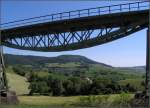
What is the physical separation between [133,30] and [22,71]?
228ft

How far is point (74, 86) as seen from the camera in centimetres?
7294

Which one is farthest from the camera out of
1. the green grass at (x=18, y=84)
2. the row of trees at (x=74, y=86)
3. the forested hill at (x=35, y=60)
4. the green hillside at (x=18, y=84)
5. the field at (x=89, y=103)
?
the forested hill at (x=35, y=60)

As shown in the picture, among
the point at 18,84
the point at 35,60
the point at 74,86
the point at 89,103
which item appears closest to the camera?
the point at 89,103

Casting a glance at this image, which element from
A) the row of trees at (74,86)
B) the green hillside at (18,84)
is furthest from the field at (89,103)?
the green hillside at (18,84)

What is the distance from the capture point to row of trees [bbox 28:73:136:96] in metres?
66.3

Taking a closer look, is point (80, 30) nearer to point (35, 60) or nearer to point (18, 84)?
point (18, 84)

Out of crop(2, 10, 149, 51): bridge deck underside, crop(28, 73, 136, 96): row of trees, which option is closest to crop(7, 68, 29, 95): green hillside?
crop(28, 73, 136, 96): row of trees

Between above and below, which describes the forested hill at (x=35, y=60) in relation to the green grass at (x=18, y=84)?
above

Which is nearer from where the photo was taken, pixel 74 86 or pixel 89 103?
pixel 89 103

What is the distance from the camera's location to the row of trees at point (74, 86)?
66.3 m

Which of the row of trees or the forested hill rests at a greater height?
the forested hill

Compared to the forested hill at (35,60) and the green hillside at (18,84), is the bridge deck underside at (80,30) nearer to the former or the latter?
the green hillside at (18,84)

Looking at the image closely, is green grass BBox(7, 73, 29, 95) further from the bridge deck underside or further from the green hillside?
the bridge deck underside

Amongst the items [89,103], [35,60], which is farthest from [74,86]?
[35,60]
